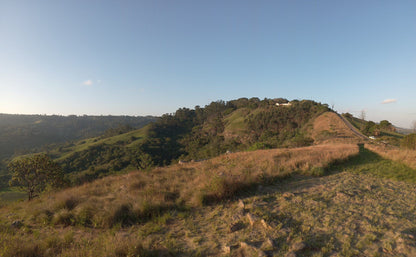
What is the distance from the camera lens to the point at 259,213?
4309 mm

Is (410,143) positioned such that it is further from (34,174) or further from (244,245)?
(34,174)

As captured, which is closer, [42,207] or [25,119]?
[42,207]

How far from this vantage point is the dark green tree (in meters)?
10.7

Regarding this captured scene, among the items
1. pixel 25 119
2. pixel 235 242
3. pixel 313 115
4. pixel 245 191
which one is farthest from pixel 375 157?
pixel 25 119

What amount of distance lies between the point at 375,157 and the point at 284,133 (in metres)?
44.3

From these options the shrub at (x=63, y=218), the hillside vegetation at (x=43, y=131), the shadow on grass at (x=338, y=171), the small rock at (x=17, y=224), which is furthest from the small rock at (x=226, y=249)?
the hillside vegetation at (x=43, y=131)

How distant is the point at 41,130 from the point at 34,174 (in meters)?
163

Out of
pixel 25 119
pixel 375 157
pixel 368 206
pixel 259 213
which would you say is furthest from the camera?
pixel 25 119

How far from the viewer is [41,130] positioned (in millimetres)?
130750

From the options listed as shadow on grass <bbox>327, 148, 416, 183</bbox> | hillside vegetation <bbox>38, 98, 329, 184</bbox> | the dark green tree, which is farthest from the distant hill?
shadow on grass <bbox>327, 148, 416, 183</bbox>

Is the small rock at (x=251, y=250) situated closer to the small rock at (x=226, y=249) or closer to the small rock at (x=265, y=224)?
the small rock at (x=226, y=249)

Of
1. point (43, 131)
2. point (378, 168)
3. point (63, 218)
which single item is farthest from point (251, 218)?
point (43, 131)

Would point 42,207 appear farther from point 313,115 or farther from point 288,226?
point 313,115

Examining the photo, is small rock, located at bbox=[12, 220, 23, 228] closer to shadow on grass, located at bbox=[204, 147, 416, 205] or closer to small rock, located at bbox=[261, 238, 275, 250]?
shadow on grass, located at bbox=[204, 147, 416, 205]
